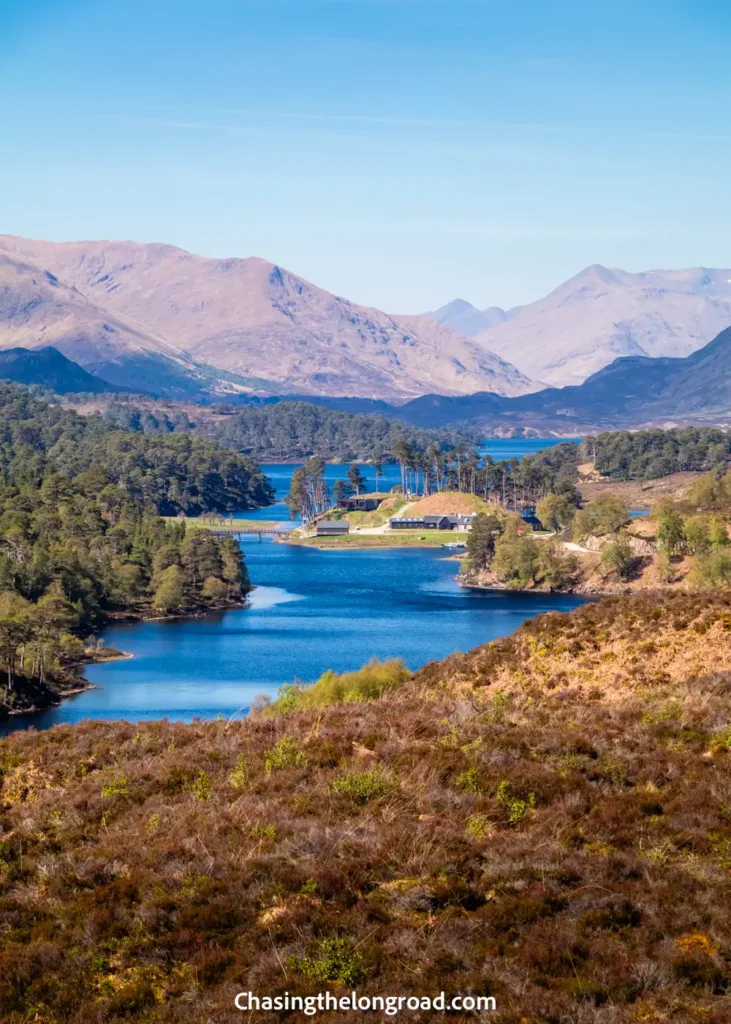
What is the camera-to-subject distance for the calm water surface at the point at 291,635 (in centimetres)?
6003

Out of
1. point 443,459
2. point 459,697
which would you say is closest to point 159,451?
point 443,459

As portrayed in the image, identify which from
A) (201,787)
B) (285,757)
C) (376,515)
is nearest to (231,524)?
(376,515)

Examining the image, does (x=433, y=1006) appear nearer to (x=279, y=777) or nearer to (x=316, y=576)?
(x=279, y=777)

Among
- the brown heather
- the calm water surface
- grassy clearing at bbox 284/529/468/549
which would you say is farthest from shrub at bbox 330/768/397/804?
grassy clearing at bbox 284/529/468/549

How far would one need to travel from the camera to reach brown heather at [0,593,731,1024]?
30.6ft

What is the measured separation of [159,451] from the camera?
197375mm

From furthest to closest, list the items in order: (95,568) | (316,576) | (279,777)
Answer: (316,576)
(95,568)
(279,777)

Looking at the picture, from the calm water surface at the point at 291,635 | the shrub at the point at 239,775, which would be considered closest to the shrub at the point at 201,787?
the shrub at the point at 239,775

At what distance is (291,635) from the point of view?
79562mm

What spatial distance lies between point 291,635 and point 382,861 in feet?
226

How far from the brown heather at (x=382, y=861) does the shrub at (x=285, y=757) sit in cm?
3

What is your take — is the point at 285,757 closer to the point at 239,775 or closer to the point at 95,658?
the point at 239,775

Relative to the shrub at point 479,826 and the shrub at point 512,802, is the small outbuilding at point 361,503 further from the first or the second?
the shrub at point 479,826

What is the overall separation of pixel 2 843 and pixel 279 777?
3101mm
